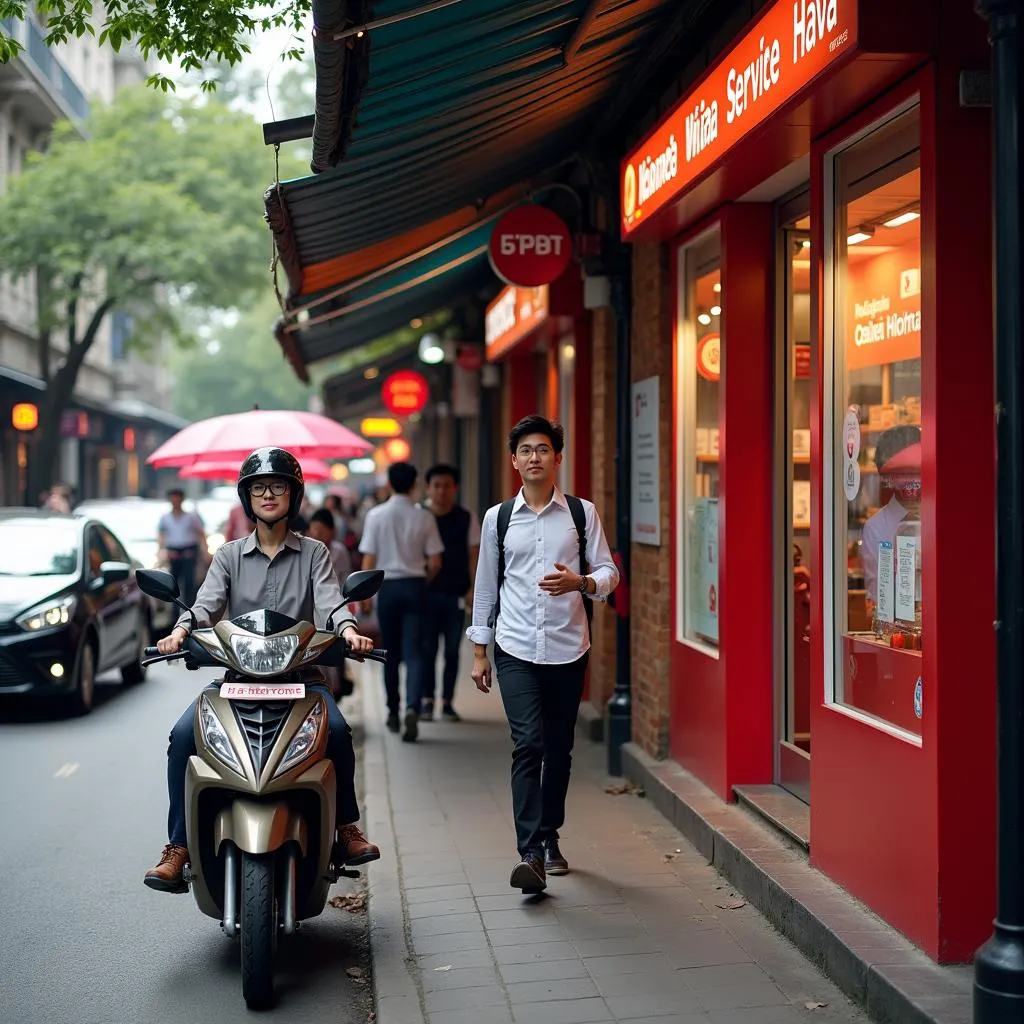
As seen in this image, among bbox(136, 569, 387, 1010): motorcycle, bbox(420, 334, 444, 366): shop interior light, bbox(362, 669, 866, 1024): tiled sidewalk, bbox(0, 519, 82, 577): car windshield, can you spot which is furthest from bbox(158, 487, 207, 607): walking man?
bbox(136, 569, 387, 1010): motorcycle

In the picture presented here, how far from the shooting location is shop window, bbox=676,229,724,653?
768 centimetres

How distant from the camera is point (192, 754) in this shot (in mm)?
5195

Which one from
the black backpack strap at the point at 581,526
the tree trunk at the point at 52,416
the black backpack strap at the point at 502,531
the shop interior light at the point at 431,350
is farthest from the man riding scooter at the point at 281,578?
the tree trunk at the point at 52,416

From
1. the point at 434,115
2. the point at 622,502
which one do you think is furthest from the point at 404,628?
the point at 434,115

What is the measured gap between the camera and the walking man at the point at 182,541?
19.2 metres

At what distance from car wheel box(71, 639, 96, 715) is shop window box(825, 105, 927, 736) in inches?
305

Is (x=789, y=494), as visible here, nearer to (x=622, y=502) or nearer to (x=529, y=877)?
(x=622, y=502)

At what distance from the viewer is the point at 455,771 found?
30.3 ft

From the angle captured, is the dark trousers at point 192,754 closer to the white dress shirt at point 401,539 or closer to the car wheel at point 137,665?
the white dress shirt at point 401,539

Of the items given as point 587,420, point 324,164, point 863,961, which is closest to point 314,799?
point 863,961

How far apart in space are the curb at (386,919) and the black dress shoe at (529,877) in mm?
489

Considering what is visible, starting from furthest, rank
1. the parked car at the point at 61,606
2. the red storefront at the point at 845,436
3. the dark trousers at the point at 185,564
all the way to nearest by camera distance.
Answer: the dark trousers at the point at 185,564 → the parked car at the point at 61,606 → the red storefront at the point at 845,436

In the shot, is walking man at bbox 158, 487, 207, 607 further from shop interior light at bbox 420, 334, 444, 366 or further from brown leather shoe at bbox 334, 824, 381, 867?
brown leather shoe at bbox 334, 824, 381, 867

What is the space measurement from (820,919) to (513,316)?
8616 mm
